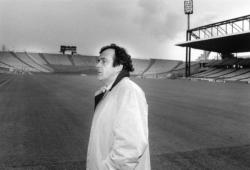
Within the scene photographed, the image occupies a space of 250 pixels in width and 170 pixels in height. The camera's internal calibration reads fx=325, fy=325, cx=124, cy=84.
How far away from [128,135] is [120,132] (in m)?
0.06

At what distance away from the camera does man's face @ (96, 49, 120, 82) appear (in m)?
2.53

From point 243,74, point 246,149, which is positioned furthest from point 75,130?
point 243,74

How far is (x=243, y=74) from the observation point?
202 ft

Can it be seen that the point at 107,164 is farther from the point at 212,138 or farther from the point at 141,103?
the point at 212,138

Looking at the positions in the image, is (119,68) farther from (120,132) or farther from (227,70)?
(227,70)

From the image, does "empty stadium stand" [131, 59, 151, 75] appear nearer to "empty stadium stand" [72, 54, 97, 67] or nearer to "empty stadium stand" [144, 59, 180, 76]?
"empty stadium stand" [144, 59, 180, 76]

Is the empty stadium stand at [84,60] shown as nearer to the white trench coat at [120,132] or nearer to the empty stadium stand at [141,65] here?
the empty stadium stand at [141,65]

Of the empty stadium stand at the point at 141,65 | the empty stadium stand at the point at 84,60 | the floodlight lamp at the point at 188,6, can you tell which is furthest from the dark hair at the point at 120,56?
the empty stadium stand at the point at 84,60

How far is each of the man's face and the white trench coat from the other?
121mm

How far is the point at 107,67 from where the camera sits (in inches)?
99.7

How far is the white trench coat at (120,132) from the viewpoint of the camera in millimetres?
2156

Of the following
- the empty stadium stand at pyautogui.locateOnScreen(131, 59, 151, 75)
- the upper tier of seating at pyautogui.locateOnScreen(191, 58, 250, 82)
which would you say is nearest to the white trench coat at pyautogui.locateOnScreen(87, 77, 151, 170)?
the upper tier of seating at pyautogui.locateOnScreen(191, 58, 250, 82)

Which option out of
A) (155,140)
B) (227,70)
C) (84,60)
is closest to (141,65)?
(84,60)

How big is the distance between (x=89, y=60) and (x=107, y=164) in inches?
4999
